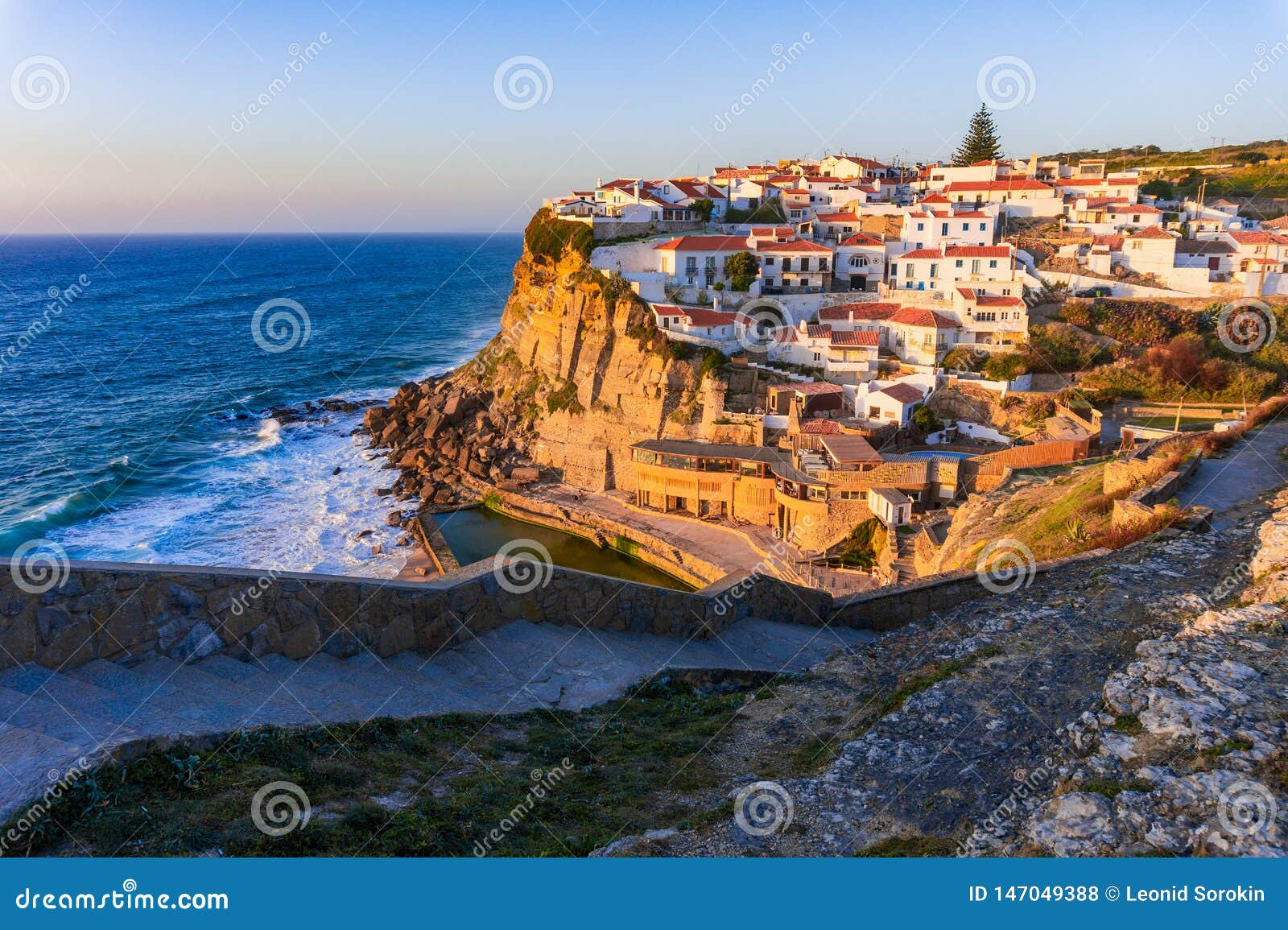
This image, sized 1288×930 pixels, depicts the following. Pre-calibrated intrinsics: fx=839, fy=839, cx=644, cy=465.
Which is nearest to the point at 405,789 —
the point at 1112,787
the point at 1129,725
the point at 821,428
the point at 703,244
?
the point at 1112,787

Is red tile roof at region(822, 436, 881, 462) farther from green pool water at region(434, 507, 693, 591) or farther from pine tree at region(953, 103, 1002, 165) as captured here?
pine tree at region(953, 103, 1002, 165)

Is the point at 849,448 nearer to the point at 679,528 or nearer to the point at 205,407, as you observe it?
the point at 679,528

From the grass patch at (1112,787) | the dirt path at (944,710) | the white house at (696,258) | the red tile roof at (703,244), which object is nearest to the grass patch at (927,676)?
the dirt path at (944,710)

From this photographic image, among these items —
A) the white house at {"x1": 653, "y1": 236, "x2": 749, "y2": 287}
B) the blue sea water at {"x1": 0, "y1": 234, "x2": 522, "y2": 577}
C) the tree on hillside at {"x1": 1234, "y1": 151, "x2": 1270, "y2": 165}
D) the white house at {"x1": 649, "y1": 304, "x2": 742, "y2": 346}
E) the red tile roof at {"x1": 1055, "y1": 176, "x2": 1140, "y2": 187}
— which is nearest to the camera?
the blue sea water at {"x1": 0, "y1": 234, "x2": 522, "y2": 577}

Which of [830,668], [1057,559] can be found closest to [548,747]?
[830,668]

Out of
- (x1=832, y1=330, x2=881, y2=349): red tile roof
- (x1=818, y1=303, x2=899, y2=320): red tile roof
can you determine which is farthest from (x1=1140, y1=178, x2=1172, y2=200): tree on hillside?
(x1=832, y1=330, x2=881, y2=349): red tile roof

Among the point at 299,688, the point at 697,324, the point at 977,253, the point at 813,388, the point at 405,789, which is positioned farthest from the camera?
the point at 977,253
